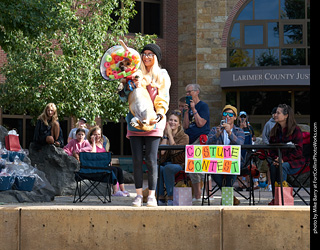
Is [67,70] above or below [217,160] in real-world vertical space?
above

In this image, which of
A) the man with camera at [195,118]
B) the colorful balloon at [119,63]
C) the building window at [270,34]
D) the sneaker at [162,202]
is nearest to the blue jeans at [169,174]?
the sneaker at [162,202]

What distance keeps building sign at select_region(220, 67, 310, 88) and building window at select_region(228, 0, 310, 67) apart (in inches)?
31.2

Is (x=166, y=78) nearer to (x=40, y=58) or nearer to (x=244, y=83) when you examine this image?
(x=40, y=58)

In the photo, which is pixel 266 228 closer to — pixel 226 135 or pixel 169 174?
pixel 169 174

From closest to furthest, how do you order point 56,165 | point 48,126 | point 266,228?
point 266,228
point 48,126
point 56,165

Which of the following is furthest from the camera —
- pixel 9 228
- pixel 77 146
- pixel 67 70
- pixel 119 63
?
pixel 67 70

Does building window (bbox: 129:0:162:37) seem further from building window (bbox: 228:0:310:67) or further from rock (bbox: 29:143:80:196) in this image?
rock (bbox: 29:143:80:196)

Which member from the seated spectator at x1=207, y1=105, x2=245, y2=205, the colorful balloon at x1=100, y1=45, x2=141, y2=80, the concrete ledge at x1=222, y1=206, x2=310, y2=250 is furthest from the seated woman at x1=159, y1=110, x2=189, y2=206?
the concrete ledge at x1=222, y1=206, x2=310, y2=250

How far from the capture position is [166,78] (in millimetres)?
7250

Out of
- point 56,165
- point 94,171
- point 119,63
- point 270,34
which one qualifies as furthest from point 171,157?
point 270,34

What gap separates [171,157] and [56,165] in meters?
3.82

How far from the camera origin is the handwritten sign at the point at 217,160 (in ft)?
26.2

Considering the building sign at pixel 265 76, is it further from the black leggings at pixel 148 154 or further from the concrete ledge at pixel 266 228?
the concrete ledge at pixel 266 228

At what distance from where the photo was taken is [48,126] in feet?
39.2
